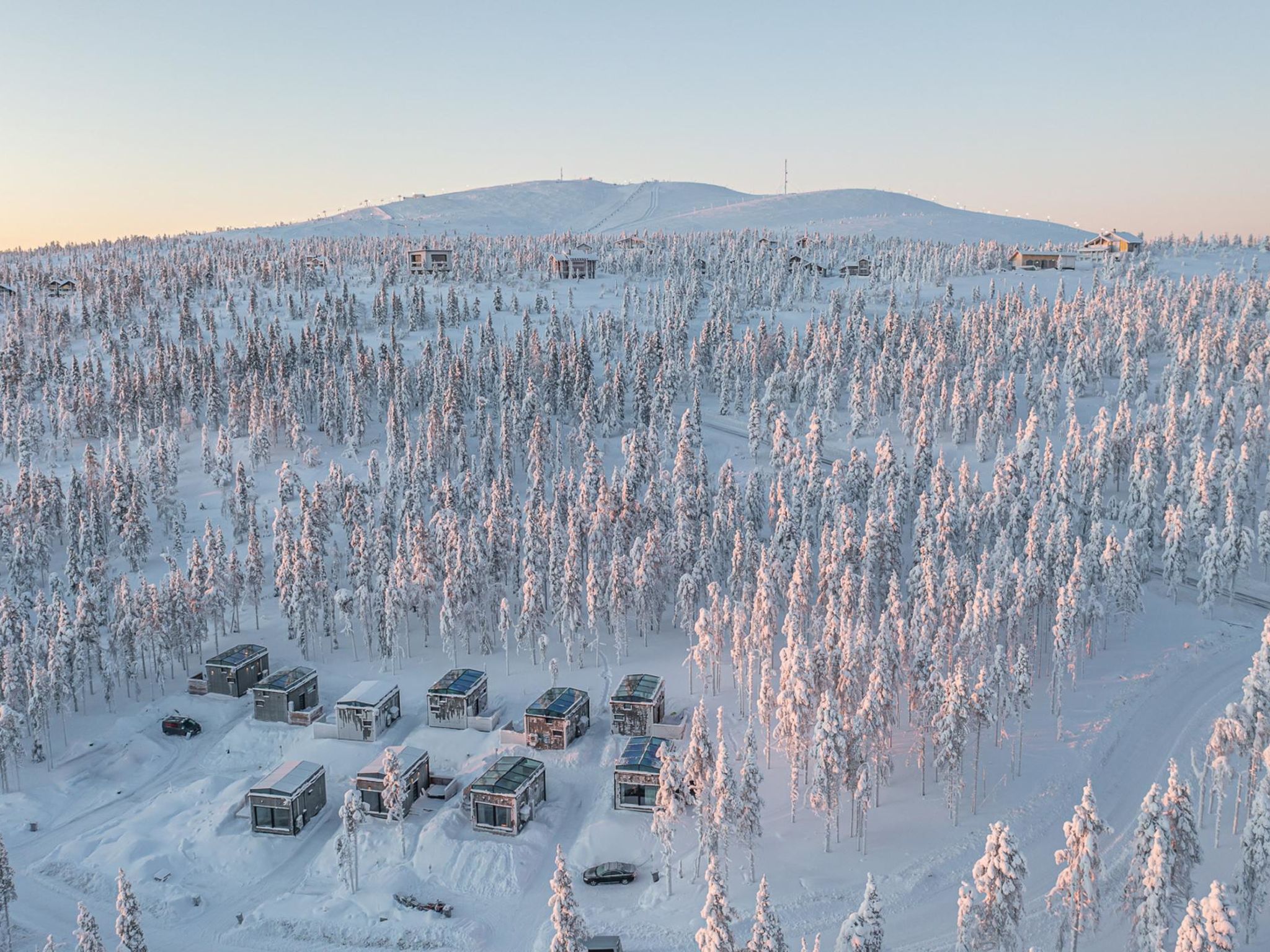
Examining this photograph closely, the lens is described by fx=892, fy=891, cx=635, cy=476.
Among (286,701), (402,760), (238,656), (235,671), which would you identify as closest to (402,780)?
(402,760)

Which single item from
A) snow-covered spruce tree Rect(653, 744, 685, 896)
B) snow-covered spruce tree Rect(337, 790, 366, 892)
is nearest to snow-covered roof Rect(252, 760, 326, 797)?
snow-covered spruce tree Rect(337, 790, 366, 892)

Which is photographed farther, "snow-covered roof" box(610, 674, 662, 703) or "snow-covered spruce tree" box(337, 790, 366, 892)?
"snow-covered roof" box(610, 674, 662, 703)

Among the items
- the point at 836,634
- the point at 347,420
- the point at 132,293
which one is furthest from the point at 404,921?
the point at 132,293

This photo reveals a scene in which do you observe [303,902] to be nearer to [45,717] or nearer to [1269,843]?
[45,717]

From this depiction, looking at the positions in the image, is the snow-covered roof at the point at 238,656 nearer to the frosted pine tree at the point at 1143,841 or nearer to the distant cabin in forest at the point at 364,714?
the distant cabin in forest at the point at 364,714

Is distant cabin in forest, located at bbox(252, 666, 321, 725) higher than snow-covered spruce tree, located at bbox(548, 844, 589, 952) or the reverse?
the reverse

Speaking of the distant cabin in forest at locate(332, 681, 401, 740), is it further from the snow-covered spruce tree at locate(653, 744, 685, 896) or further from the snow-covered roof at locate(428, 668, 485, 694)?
the snow-covered spruce tree at locate(653, 744, 685, 896)
